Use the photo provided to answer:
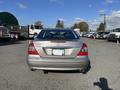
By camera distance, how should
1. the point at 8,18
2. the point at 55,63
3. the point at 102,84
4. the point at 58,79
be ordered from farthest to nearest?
the point at 8,18, the point at 55,63, the point at 58,79, the point at 102,84

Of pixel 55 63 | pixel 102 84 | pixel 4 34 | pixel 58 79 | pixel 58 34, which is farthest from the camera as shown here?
pixel 4 34

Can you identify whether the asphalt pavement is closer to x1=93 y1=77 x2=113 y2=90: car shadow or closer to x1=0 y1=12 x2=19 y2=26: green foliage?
x1=93 y1=77 x2=113 y2=90: car shadow

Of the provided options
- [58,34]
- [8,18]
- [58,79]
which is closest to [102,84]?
[58,79]

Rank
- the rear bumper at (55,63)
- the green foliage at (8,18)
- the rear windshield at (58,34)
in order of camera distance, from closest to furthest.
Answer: the rear bumper at (55,63)
the rear windshield at (58,34)
the green foliage at (8,18)

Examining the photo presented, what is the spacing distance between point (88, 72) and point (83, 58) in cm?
122

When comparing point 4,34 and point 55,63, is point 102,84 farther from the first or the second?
point 4,34

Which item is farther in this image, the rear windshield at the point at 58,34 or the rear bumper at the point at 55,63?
the rear windshield at the point at 58,34

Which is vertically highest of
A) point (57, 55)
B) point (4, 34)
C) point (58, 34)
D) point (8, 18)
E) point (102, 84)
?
point (8, 18)

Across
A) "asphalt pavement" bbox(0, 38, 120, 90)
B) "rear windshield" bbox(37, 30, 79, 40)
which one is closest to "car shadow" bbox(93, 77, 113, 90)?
"asphalt pavement" bbox(0, 38, 120, 90)

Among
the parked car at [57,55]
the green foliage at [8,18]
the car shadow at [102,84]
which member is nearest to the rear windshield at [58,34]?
the parked car at [57,55]

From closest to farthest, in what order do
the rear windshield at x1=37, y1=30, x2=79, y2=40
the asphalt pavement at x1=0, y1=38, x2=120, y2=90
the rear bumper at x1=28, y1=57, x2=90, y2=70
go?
the asphalt pavement at x1=0, y1=38, x2=120, y2=90
the rear bumper at x1=28, y1=57, x2=90, y2=70
the rear windshield at x1=37, y1=30, x2=79, y2=40

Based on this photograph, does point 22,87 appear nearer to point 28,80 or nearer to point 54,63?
point 28,80

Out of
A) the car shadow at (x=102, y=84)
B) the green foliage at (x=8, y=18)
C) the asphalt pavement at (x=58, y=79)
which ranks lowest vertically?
the car shadow at (x=102, y=84)

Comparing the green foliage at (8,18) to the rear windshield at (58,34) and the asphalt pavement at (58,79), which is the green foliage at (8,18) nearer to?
the rear windshield at (58,34)
